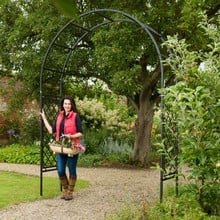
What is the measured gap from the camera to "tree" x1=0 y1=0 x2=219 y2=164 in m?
8.61

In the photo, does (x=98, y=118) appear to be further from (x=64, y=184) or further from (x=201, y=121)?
(x=201, y=121)

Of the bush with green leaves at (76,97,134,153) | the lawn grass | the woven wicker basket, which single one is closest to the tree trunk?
the bush with green leaves at (76,97,134,153)

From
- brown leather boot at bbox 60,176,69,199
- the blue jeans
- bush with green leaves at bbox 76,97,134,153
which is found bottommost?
brown leather boot at bbox 60,176,69,199

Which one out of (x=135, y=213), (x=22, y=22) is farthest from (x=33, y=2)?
(x=135, y=213)

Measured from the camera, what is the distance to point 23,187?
7.91 m

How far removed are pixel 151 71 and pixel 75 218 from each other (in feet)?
21.1

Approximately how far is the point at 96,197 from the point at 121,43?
124 inches

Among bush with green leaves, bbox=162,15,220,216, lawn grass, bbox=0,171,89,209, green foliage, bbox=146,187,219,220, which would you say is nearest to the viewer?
bush with green leaves, bbox=162,15,220,216

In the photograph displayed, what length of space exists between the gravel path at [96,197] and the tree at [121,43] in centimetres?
Result: 181

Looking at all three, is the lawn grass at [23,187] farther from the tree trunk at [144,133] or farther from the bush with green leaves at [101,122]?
the bush with green leaves at [101,122]

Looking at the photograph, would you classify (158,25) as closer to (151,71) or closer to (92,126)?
(151,71)

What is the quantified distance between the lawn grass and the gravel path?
0.78ft

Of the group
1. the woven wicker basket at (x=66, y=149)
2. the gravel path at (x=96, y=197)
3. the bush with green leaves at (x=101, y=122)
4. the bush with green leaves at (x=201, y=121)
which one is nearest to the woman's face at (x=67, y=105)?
the woven wicker basket at (x=66, y=149)

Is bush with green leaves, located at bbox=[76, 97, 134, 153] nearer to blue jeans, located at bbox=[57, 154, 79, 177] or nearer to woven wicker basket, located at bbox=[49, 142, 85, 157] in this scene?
blue jeans, located at bbox=[57, 154, 79, 177]
